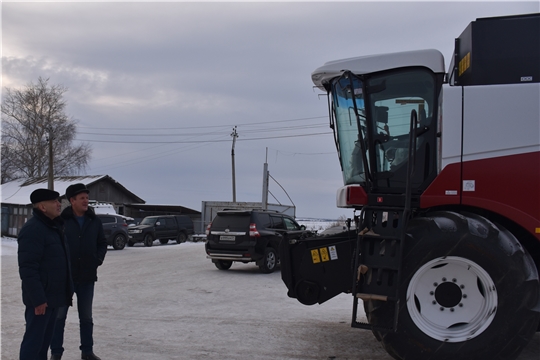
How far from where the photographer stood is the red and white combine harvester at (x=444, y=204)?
5180 millimetres

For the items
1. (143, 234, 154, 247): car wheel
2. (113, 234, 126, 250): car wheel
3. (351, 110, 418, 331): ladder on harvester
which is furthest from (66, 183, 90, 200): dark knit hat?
(143, 234, 154, 247): car wheel

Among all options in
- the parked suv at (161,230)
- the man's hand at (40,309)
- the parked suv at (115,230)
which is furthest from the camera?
the parked suv at (161,230)

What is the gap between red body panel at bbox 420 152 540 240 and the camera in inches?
210

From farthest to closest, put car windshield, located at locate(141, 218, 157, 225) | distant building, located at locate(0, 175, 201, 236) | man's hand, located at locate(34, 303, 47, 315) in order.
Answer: distant building, located at locate(0, 175, 201, 236)
car windshield, located at locate(141, 218, 157, 225)
man's hand, located at locate(34, 303, 47, 315)

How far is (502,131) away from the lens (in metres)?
5.41

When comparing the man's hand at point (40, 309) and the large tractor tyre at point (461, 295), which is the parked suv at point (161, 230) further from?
the large tractor tyre at point (461, 295)

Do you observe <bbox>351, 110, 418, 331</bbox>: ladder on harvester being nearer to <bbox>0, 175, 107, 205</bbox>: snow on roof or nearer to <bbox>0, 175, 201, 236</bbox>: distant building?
<bbox>0, 175, 201, 236</bbox>: distant building

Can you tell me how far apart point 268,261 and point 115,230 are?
13.4 metres

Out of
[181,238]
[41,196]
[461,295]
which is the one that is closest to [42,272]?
[41,196]

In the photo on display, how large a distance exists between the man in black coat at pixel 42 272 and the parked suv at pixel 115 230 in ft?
69.4

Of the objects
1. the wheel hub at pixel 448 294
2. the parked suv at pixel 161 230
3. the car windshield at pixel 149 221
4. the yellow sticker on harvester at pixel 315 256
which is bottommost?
the parked suv at pixel 161 230

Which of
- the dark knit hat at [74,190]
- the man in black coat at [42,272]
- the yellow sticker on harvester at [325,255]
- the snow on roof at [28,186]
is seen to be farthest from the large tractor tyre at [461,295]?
the snow on roof at [28,186]

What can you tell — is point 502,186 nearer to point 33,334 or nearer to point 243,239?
point 33,334

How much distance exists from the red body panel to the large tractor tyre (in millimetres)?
216
